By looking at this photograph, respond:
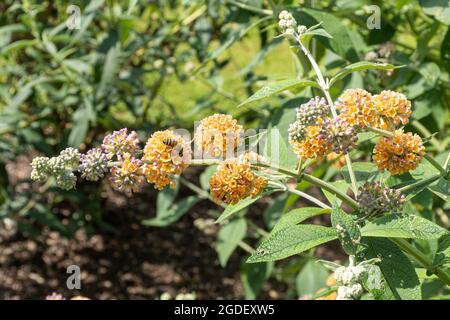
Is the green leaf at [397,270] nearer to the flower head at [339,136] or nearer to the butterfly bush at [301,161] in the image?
the butterfly bush at [301,161]

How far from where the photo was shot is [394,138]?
4.33 ft

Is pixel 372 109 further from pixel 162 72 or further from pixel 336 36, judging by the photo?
pixel 162 72

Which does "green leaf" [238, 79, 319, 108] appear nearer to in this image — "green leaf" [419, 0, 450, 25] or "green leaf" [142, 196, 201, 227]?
"green leaf" [419, 0, 450, 25]

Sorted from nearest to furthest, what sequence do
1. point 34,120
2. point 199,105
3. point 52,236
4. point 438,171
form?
point 438,171
point 199,105
point 34,120
point 52,236

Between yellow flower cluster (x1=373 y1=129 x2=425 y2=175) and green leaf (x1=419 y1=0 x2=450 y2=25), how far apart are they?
730 mm

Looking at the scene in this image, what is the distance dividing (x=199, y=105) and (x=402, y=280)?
69.1 inches

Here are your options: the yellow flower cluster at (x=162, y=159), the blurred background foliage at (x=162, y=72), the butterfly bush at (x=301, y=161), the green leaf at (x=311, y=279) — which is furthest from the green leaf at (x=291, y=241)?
the green leaf at (x=311, y=279)

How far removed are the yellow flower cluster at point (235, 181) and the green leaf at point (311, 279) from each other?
1.31m

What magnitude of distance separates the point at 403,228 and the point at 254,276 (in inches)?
57.8

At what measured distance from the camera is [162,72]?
3.16m

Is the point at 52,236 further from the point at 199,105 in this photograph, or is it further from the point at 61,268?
the point at 199,105

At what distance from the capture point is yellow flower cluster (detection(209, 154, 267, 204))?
1292 mm
